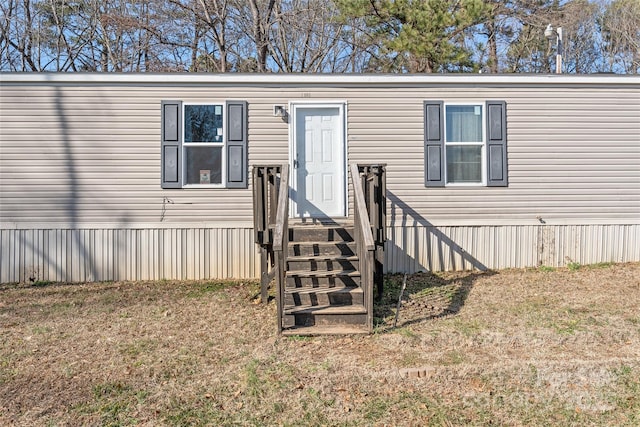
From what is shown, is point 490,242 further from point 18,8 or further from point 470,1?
point 18,8

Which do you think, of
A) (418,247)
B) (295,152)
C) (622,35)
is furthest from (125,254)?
(622,35)

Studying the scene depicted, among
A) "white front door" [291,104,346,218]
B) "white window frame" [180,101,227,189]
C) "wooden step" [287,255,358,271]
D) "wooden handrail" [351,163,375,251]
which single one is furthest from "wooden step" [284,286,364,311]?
"white window frame" [180,101,227,189]

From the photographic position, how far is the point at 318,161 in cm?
720

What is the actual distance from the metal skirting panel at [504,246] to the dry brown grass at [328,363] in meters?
1.28

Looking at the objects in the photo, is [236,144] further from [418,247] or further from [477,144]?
[477,144]

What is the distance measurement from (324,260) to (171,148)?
10.3ft

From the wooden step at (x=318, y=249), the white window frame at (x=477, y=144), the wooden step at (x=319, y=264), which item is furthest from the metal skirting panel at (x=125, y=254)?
the white window frame at (x=477, y=144)

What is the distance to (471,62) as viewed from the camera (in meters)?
14.9

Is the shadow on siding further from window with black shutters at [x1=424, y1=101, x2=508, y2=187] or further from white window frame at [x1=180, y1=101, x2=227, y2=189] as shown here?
white window frame at [x1=180, y1=101, x2=227, y2=189]

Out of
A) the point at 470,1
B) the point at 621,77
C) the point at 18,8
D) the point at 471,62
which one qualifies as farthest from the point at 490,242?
the point at 18,8

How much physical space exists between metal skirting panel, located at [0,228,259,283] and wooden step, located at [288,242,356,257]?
158 cm

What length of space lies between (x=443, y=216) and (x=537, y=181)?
1.56m

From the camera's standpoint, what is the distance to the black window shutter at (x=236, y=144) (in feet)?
23.1

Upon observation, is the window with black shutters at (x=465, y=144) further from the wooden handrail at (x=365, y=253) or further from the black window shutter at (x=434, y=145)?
the wooden handrail at (x=365, y=253)
